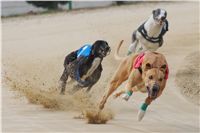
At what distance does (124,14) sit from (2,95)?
11013mm

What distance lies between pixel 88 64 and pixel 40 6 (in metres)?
13.8

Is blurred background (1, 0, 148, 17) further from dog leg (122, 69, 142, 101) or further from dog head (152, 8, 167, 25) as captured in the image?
dog leg (122, 69, 142, 101)

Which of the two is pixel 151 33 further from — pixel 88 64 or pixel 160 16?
pixel 88 64

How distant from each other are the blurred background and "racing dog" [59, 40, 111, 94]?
13187mm

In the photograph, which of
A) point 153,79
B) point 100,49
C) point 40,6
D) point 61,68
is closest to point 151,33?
point 100,49

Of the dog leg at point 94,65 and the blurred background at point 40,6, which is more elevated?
the blurred background at point 40,6

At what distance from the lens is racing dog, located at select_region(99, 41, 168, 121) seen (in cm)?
633

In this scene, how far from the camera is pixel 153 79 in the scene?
6.34 meters

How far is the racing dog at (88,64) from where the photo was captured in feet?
26.8

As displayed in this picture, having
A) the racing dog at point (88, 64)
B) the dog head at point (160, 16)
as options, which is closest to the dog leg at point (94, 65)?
the racing dog at point (88, 64)

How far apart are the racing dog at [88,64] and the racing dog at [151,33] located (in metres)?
1.46

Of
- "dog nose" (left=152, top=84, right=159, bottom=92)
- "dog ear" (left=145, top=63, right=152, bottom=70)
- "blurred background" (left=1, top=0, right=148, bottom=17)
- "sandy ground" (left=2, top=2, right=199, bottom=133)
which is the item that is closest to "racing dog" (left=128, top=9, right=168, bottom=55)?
"sandy ground" (left=2, top=2, right=199, bottom=133)

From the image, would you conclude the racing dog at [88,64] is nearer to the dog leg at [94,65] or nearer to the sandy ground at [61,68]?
the dog leg at [94,65]

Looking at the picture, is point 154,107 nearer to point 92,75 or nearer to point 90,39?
point 92,75
